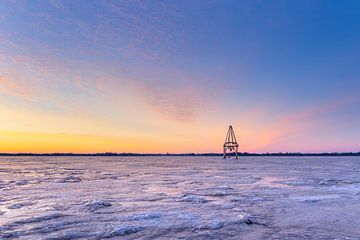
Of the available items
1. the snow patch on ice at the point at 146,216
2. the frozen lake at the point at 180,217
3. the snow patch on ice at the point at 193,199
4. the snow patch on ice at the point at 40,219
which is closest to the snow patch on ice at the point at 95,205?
the frozen lake at the point at 180,217

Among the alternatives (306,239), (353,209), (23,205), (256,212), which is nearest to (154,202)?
(256,212)

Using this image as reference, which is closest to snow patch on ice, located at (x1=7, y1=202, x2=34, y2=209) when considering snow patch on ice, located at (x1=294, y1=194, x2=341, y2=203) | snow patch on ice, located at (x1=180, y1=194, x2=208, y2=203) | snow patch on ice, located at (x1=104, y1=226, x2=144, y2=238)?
snow patch on ice, located at (x1=104, y1=226, x2=144, y2=238)

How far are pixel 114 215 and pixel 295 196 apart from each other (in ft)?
24.0

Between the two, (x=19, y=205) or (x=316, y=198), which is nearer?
(x=19, y=205)

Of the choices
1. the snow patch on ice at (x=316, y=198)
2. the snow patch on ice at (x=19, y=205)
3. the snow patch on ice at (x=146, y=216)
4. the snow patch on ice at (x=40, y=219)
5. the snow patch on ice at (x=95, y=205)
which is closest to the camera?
the snow patch on ice at (x=40, y=219)

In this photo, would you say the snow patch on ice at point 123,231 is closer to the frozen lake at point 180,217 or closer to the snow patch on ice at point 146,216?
the frozen lake at point 180,217

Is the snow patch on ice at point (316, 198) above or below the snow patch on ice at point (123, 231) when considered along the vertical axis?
above

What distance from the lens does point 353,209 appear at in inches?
342

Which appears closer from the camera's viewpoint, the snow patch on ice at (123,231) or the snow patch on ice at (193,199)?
the snow patch on ice at (123,231)

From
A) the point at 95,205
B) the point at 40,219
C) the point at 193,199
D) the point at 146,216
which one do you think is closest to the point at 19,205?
Answer: the point at 95,205

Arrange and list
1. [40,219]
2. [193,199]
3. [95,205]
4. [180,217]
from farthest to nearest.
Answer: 1. [193,199]
2. [95,205]
3. [180,217]
4. [40,219]

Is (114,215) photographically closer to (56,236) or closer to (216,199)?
(56,236)

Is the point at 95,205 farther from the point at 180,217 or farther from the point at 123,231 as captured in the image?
the point at 123,231

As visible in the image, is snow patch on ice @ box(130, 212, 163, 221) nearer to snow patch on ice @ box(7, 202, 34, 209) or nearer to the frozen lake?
the frozen lake
